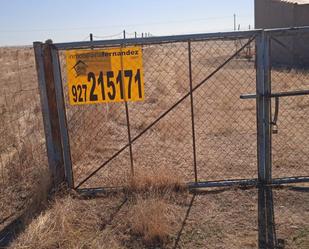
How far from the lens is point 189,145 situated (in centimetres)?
821

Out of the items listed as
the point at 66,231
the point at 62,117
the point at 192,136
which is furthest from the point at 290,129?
the point at 66,231

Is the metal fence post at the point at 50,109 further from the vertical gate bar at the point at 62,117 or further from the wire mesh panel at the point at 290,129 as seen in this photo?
the wire mesh panel at the point at 290,129

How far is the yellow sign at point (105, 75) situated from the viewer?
5.45m

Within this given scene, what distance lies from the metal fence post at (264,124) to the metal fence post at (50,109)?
2.55 meters

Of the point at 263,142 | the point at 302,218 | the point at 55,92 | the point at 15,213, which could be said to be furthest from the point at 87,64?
the point at 302,218

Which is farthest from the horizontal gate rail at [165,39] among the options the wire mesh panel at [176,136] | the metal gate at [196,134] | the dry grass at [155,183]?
the dry grass at [155,183]

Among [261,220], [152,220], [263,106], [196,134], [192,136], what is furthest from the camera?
[196,134]

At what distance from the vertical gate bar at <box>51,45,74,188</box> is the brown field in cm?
29

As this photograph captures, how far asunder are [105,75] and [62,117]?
78 cm

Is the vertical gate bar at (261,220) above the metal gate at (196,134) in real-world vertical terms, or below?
below

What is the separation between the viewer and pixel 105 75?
18.1 feet

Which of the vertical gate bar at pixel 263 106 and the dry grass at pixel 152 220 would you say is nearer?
the dry grass at pixel 152 220

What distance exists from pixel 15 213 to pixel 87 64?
6.72 feet

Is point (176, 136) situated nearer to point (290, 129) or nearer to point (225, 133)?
point (225, 133)
